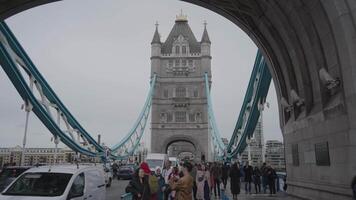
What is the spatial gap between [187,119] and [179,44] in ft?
55.3

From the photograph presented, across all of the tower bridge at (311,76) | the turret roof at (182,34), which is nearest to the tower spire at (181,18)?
the turret roof at (182,34)

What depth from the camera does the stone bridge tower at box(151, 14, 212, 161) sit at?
60938mm

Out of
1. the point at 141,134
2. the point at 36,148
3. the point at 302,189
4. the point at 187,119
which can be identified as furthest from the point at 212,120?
the point at 36,148

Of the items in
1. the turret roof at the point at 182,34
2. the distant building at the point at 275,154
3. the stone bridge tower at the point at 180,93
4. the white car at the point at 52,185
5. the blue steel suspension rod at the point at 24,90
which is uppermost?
the turret roof at the point at 182,34

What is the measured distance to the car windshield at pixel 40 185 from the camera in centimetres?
614

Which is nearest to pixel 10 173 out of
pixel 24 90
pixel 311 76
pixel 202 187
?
pixel 202 187

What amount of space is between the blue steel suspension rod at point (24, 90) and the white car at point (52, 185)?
1583 cm

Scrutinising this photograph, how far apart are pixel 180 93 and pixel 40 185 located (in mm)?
58236

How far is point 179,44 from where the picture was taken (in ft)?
225

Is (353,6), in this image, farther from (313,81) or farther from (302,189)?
(302,189)

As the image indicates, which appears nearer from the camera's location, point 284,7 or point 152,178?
point 152,178

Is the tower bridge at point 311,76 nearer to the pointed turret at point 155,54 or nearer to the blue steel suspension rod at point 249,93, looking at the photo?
the blue steel suspension rod at point 249,93

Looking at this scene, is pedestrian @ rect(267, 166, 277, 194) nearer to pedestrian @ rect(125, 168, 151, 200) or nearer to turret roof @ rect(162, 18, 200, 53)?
pedestrian @ rect(125, 168, 151, 200)

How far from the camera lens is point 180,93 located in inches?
2539
